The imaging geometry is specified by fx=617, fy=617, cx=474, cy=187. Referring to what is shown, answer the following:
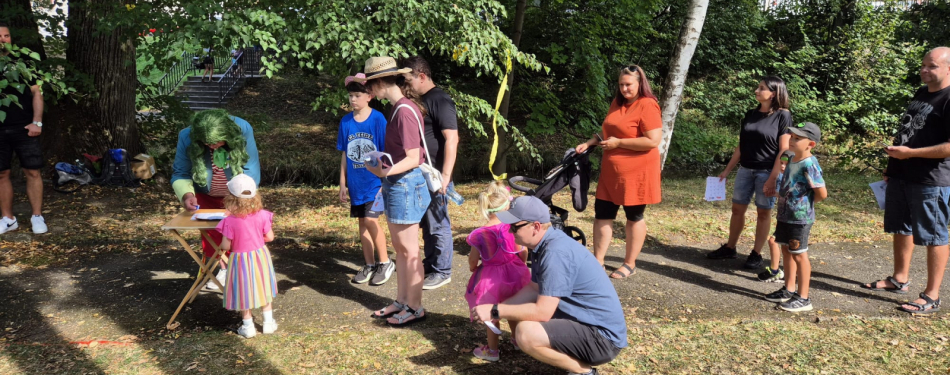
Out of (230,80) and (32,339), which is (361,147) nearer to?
(32,339)

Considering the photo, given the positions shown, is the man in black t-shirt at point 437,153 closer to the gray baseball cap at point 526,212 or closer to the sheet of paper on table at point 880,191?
the gray baseball cap at point 526,212

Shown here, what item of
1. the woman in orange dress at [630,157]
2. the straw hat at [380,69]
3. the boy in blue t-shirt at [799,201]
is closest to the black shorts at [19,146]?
the straw hat at [380,69]

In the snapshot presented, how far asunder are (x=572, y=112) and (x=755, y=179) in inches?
305

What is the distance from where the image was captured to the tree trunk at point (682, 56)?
7379 millimetres

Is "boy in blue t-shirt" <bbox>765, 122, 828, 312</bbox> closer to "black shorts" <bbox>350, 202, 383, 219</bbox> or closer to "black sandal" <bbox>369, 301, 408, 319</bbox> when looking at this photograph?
"black sandal" <bbox>369, 301, 408, 319</bbox>

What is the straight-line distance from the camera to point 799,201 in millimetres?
4273

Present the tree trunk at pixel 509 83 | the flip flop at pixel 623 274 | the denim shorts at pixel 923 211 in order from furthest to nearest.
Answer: the tree trunk at pixel 509 83, the flip flop at pixel 623 274, the denim shorts at pixel 923 211

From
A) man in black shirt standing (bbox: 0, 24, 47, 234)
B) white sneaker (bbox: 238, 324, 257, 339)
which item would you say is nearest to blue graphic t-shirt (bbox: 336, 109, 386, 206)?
white sneaker (bbox: 238, 324, 257, 339)

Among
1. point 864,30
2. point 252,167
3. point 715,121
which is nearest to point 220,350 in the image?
point 252,167

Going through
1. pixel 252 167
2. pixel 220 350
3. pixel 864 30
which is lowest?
pixel 220 350

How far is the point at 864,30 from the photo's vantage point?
1448cm

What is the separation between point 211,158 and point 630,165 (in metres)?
3.09

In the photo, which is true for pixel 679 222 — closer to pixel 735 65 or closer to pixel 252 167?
pixel 252 167

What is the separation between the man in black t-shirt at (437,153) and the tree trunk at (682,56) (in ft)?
11.5
